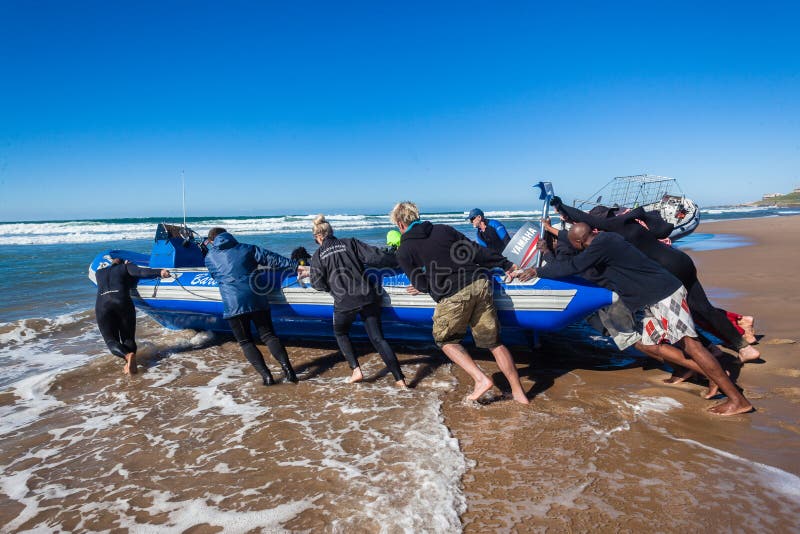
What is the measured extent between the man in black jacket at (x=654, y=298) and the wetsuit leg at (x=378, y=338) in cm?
167

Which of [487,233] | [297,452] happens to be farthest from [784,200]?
[297,452]

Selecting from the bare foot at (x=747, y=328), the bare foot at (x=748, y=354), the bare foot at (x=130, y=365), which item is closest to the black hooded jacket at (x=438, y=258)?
the bare foot at (x=748, y=354)

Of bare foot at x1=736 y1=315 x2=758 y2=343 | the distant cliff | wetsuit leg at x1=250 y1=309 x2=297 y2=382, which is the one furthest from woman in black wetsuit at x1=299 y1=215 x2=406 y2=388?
the distant cliff

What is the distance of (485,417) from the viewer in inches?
141

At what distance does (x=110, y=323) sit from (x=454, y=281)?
4060 millimetres

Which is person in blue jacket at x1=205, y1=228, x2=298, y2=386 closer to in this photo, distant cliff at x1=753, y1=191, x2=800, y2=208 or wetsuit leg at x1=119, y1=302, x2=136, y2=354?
wetsuit leg at x1=119, y1=302, x2=136, y2=354

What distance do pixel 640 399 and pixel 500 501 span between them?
1853 mm

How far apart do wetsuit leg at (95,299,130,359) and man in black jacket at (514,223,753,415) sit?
15.6ft

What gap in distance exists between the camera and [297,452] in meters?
3.22

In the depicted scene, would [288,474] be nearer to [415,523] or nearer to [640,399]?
[415,523]

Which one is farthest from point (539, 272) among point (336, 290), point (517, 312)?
point (336, 290)

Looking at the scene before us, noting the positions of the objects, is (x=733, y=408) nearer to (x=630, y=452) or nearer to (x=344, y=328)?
(x=630, y=452)

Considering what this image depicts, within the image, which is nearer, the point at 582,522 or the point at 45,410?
Answer: the point at 582,522

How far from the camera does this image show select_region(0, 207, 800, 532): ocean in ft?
8.29
